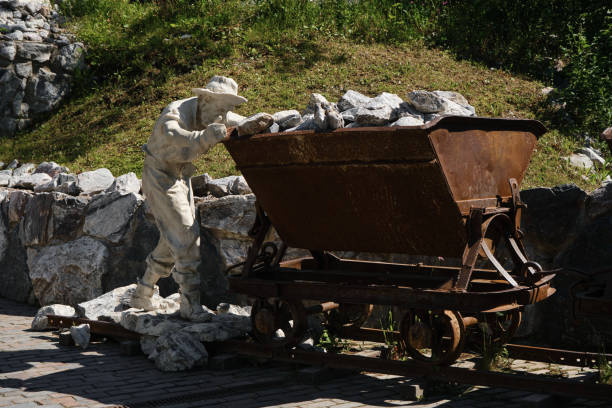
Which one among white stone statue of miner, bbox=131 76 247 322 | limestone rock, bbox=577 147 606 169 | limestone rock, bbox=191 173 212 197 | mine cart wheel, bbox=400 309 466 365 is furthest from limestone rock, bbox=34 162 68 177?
limestone rock, bbox=577 147 606 169

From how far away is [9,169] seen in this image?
9.54 m

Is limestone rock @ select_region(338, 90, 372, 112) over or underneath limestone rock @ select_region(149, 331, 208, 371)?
over

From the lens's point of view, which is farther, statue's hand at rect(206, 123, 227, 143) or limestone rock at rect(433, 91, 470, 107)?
limestone rock at rect(433, 91, 470, 107)

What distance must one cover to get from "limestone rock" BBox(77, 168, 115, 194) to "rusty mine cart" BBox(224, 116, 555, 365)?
2.96 metres

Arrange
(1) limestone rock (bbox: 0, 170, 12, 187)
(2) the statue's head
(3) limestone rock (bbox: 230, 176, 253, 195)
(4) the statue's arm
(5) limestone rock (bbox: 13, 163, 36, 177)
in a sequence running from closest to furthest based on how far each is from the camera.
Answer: (4) the statue's arm → (2) the statue's head → (3) limestone rock (bbox: 230, 176, 253, 195) → (1) limestone rock (bbox: 0, 170, 12, 187) → (5) limestone rock (bbox: 13, 163, 36, 177)

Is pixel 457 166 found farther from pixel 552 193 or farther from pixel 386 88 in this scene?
pixel 386 88

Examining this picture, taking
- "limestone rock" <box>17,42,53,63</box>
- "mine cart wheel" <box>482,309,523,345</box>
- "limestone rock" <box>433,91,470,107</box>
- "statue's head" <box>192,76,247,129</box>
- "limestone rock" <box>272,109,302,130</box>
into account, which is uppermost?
"limestone rock" <box>17,42,53,63</box>

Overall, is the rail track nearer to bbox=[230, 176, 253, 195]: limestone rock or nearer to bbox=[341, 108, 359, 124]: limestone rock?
bbox=[230, 176, 253, 195]: limestone rock

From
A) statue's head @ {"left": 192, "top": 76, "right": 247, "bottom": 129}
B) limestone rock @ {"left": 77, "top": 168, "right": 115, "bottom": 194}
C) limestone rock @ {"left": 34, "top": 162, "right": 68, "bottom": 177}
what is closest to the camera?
statue's head @ {"left": 192, "top": 76, "right": 247, "bottom": 129}

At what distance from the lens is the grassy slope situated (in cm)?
860

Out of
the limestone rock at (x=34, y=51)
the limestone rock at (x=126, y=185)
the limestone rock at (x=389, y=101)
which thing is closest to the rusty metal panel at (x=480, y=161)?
the limestone rock at (x=389, y=101)

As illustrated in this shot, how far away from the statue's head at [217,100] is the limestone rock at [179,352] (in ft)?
5.40

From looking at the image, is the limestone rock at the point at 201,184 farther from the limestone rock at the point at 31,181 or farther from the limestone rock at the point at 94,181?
the limestone rock at the point at 31,181

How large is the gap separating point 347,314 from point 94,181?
356 cm
